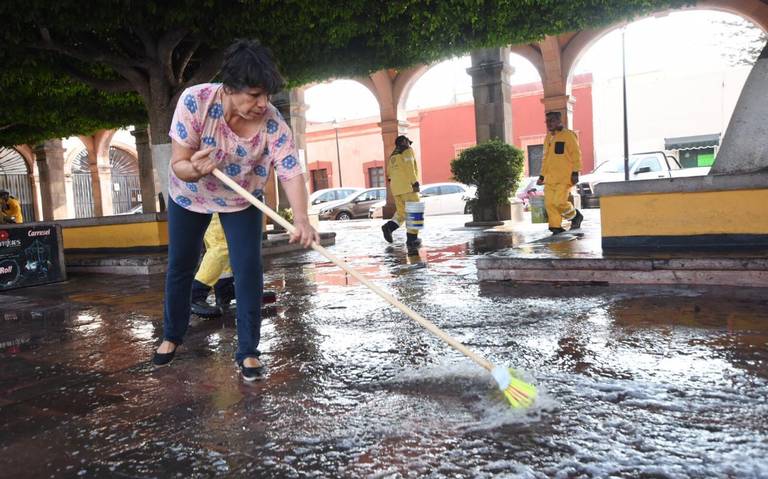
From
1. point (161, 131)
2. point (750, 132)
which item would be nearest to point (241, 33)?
point (161, 131)

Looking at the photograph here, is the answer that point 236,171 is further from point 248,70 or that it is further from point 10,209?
point 10,209

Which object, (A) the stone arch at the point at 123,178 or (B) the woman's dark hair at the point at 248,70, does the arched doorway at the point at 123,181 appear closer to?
Answer: (A) the stone arch at the point at 123,178

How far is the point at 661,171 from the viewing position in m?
15.6

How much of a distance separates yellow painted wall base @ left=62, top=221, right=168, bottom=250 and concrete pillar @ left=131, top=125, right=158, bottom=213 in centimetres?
764

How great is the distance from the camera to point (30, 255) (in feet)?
23.4

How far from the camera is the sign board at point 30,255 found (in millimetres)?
6820

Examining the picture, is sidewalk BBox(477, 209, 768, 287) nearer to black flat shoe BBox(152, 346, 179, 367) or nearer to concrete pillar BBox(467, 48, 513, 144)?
black flat shoe BBox(152, 346, 179, 367)

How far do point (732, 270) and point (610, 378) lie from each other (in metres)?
2.45

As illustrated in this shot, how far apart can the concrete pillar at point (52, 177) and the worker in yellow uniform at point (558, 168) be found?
18.8 metres

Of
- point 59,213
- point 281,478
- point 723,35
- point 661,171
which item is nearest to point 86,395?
point 281,478

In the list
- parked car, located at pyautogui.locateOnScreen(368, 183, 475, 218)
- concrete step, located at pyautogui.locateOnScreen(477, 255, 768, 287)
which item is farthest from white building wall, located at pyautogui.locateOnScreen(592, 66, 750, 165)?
concrete step, located at pyautogui.locateOnScreen(477, 255, 768, 287)

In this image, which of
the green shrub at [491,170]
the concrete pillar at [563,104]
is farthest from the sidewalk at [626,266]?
the concrete pillar at [563,104]

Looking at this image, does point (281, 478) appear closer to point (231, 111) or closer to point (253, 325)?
point (253, 325)

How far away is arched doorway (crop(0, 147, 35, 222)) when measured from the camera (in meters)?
25.4
